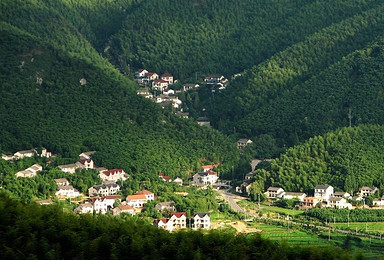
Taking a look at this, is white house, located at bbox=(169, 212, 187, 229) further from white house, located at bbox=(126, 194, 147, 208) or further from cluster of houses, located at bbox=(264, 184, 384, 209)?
cluster of houses, located at bbox=(264, 184, 384, 209)

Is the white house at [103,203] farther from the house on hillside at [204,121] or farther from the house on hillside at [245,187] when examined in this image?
the house on hillside at [204,121]

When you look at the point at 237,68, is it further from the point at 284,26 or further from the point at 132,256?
the point at 132,256

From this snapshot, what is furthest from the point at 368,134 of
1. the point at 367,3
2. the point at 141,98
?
the point at 367,3

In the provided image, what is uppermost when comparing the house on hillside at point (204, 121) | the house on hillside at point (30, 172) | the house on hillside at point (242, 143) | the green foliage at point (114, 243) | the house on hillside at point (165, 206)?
the house on hillside at point (204, 121)

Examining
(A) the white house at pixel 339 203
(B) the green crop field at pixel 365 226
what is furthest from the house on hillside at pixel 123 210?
(A) the white house at pixel 339 203

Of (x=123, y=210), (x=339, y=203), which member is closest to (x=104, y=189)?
(x=123, y=210)

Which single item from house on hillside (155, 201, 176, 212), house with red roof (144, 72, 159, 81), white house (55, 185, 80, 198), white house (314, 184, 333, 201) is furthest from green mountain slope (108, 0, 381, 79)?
house on hillside (155, 201, 176, 212)

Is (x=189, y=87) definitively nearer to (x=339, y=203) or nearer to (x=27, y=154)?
(x=27, y=154)
